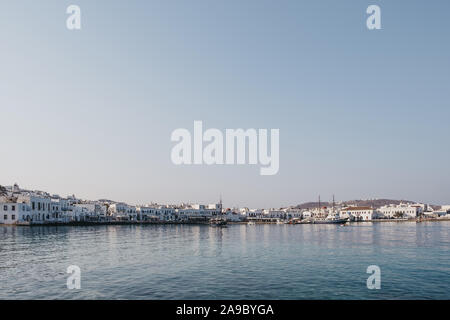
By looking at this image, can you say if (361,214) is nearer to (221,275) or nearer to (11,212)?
(11,212)

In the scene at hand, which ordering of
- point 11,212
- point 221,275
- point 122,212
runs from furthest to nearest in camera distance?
point 122,212 < point 11,212 < point 221,275

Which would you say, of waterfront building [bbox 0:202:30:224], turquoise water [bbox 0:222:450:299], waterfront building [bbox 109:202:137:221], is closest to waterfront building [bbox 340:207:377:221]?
waterfront building [bbox 109:202:137:221]

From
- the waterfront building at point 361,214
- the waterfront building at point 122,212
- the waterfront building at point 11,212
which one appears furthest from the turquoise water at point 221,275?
the waterfront building at point 361,214

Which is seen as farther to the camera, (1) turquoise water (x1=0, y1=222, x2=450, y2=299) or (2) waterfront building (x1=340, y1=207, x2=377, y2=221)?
(2) waterfront building (x1=340, y1=207, x2=377, y2=221)

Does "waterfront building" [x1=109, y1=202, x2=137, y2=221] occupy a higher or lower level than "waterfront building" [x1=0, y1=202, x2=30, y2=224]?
lower

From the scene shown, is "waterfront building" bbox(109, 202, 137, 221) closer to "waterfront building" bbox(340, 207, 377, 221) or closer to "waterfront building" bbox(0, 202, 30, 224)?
"waterfront building" bbox(0, 202, 30, 224)

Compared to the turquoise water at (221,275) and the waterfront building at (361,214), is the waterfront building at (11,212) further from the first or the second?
the waterfront building at (361,214)

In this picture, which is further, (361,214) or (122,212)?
(361,214)

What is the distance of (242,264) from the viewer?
33.8 metres

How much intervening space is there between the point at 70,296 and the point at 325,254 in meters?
30.4

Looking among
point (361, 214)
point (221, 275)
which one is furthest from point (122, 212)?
point (221, 275)

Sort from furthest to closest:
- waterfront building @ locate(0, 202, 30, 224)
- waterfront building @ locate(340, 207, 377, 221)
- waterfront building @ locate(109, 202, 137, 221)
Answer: waterfront building @ locate(340, 207, 377, 221) → waterfront building @ locate(109, 202, 137, 221) → waterfront building @ locate(0, 202, 30, 224)

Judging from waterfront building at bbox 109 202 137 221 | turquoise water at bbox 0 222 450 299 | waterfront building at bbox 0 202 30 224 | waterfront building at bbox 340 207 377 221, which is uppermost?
turquoise water at bbox 0 222 450 299
